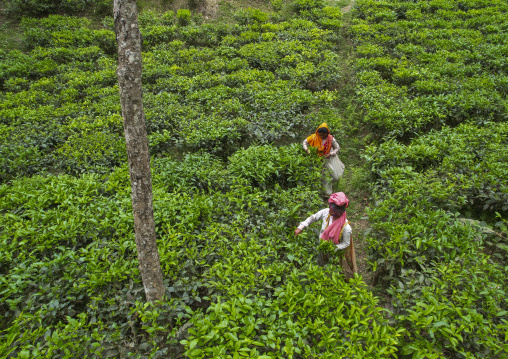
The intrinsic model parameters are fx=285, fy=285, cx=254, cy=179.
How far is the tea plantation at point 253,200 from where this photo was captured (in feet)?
10.3

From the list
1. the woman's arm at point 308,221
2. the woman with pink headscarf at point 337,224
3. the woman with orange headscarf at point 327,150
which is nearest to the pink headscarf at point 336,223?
the woman with pink headscarf at point 337,224

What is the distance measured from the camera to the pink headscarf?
374 cm

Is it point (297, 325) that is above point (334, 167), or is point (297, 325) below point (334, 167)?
below

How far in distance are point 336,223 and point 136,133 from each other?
2.75 m

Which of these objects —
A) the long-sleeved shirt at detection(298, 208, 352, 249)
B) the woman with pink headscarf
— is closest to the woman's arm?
the long-sleeved shirt at detection(298, 208, 352, 249)

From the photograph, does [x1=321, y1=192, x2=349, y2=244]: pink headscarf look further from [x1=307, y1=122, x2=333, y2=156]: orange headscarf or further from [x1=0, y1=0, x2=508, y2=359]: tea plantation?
[x1=307, y1=122, x2=333, y2=156]: orange headscarf

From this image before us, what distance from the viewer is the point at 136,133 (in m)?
2.91

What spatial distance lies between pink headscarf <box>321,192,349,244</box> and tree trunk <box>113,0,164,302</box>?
7.50ft

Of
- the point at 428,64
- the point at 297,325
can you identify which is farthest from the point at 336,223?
the point at 428,64

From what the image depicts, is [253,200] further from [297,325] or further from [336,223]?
[297,325]

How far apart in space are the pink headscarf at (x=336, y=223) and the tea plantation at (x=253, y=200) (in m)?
0.35

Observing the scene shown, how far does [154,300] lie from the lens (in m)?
3.48

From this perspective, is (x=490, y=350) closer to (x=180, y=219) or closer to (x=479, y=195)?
(x=479, y=195)

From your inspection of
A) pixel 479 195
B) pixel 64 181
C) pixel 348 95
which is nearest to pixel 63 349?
pixel 64 181
